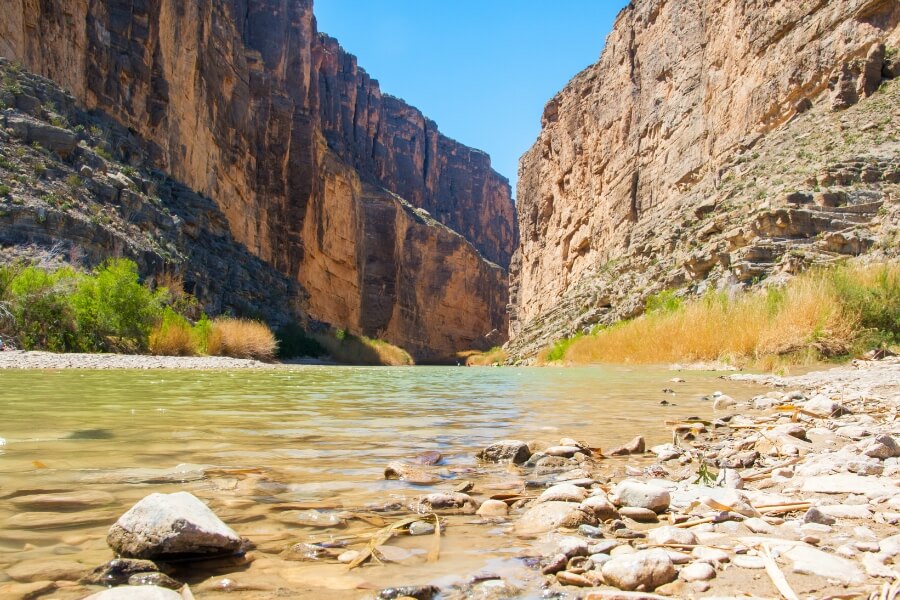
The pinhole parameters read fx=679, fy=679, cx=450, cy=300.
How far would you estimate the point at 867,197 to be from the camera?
17781mm

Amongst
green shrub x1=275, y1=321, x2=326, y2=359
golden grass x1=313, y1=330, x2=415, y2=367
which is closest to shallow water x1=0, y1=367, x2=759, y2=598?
green shrub x1=275, y1=321, x2=326, y2=359

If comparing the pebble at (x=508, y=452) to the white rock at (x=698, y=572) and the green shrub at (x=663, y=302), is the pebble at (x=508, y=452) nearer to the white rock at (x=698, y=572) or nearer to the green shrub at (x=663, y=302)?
the white rock at (x=698, y=572)

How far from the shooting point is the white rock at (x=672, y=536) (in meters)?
2.07

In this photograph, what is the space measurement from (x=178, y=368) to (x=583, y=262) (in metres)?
33.5

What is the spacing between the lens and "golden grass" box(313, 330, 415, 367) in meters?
38.0

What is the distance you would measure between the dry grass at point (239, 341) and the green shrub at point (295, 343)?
4.48m

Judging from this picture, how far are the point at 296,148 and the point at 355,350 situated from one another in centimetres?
1810

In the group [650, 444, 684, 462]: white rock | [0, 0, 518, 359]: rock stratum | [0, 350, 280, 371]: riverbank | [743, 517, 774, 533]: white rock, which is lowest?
[650, 444, 684, 462]: white rock

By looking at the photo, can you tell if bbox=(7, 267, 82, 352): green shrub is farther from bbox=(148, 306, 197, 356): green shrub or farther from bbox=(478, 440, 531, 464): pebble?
bbox=(478, 440, 531, 464): pebble

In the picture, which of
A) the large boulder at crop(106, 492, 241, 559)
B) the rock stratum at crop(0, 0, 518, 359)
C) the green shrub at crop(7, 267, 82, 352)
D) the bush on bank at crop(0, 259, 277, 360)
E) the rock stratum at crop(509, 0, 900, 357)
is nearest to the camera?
the large boulder at crop(106, 492, 241, 559)

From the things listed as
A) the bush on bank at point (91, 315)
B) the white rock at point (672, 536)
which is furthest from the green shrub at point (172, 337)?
the white rock at point (672, 536)

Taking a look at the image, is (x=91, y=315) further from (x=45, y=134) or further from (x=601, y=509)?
(x=601, y=509)

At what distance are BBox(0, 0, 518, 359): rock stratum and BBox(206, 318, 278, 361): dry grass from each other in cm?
1062

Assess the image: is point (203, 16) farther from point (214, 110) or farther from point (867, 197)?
point (867, 197)
